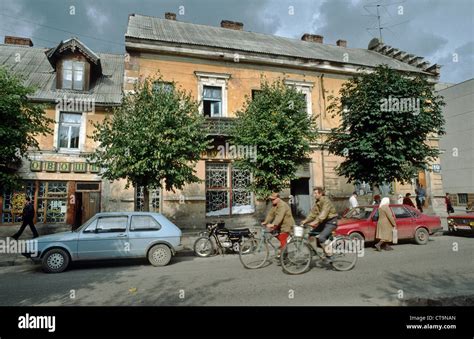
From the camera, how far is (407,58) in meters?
22.8

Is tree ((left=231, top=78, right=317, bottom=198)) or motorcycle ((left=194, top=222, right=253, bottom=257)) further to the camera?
tree ((left=231, top=78, right=317, bottom=198))

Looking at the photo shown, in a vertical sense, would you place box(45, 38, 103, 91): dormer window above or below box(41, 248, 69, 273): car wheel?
above

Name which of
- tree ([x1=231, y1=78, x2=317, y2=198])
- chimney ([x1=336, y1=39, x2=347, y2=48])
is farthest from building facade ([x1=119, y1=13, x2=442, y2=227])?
chimney ([x1=336, y1=39, x2=347, y2=48])

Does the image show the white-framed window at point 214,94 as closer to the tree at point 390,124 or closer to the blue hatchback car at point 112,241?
the tree at point 390,124

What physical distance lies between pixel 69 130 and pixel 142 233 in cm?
984

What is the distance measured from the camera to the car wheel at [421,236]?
→ 35.8 feet

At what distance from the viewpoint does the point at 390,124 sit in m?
12.4

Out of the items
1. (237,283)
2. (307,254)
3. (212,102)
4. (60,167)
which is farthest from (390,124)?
(60,167)

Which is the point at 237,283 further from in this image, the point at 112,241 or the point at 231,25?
the point at 231,25

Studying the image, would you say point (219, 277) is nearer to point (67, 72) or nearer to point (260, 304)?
point (260, 304)

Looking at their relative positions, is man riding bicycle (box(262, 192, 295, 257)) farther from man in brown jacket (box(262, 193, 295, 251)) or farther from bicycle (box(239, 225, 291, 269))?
bicycle (box(239, 225, 291, 269))

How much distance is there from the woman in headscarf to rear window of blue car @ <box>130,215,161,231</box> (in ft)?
22.7

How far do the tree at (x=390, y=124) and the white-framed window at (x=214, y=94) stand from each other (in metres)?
6.86

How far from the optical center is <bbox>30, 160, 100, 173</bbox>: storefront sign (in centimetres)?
1480
